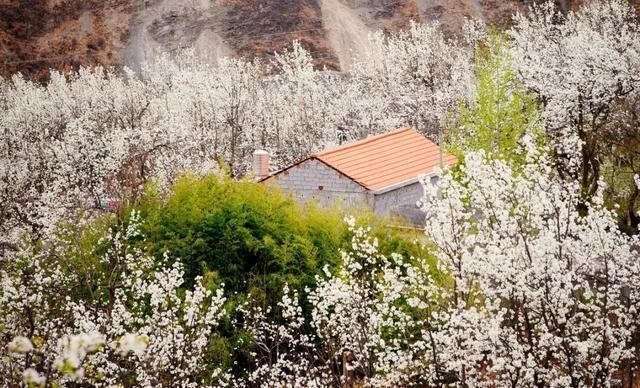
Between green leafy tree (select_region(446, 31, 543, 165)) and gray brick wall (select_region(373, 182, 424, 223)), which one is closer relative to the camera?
gray brick wall (select_region(373, 182, 424, 223))

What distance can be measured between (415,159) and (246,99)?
25.2 m

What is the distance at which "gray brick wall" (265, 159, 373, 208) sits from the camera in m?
28.6

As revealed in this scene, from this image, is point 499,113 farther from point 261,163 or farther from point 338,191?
point 261,163

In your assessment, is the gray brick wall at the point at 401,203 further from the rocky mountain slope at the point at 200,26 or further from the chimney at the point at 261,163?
the rocky mountain slope at the point at 200,26

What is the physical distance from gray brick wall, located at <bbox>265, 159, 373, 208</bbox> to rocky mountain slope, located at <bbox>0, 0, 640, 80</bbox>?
68.6 metres

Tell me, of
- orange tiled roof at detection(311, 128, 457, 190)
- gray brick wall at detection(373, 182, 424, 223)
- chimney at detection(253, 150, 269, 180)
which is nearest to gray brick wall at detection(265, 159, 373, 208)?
orange tiled roof at detection(311, 128, 457, 190)

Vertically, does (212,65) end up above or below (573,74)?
below

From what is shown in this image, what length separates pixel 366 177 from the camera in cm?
2928

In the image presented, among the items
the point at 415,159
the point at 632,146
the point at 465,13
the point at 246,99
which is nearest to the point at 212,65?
the point at 465,13

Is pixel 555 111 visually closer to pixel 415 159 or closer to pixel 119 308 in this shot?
pixel 415 159

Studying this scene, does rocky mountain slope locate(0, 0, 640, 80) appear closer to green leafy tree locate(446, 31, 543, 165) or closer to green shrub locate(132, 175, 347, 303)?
green leafy tree locate(446, 31, 543, 165)

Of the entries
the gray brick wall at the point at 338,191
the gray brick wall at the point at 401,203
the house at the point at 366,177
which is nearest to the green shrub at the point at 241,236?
the house at the point at 366,177

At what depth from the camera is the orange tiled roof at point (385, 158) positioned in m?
29.4

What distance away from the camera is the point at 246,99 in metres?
54.6
